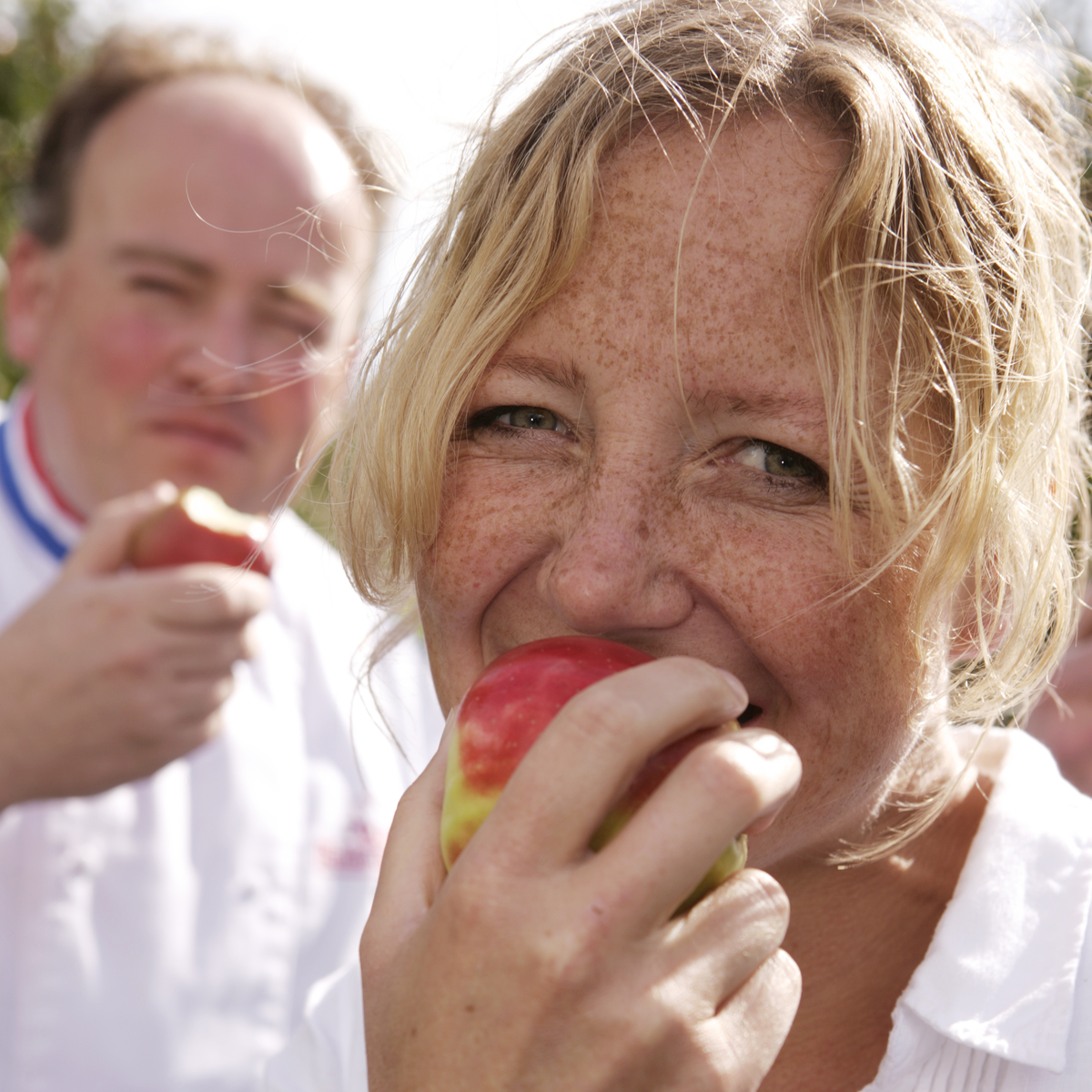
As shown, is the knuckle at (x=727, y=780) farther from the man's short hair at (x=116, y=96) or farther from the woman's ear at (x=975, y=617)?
the man's short hair at (x=116, y=96)

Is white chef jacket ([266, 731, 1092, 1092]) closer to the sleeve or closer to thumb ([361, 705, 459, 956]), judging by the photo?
thumb ([361, 705, 459, 956])

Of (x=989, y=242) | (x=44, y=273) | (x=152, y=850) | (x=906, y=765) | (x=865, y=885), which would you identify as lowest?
(x=152, y=850)

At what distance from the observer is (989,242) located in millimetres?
1174

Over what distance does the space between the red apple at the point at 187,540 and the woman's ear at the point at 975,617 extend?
142 cm

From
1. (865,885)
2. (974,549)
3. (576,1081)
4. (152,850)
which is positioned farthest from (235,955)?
(974,549)

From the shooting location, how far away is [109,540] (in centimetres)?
218

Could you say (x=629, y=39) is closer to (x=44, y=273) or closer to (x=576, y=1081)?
(x=576, y=1081)

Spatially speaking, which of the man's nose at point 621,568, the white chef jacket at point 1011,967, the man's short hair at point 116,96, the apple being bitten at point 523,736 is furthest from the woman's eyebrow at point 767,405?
the man's short hair at point 116,96

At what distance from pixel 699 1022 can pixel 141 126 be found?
2935 mm

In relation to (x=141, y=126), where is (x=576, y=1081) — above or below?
below

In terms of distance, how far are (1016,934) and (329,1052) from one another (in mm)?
1070

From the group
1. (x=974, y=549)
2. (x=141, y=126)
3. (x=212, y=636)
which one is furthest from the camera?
(x=141, y=126)

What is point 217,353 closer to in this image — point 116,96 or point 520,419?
point 116,96

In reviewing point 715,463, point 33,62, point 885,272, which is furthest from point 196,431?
point 33,62
